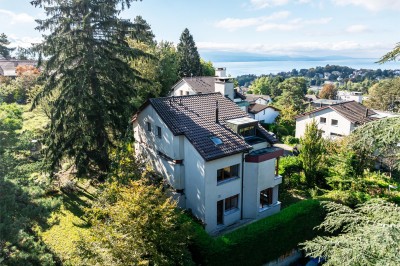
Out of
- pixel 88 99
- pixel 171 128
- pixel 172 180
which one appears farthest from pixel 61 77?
pixel 172 180

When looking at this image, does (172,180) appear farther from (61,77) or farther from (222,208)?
(61,77)

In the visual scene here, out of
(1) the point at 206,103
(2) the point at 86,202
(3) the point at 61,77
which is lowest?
(2) the point at 86,202

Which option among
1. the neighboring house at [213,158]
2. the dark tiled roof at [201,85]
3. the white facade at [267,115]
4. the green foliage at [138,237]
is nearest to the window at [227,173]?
the neighboring house at [213,158]

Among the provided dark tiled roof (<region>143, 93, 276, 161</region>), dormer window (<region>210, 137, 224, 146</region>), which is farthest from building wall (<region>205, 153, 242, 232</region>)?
dormer window (<region>210, 137, 224, 146</region>)

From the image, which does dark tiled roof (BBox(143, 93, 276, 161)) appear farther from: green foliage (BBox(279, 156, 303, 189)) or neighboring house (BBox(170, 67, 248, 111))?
neighboring house (BBox(170, 67, 248, 111))

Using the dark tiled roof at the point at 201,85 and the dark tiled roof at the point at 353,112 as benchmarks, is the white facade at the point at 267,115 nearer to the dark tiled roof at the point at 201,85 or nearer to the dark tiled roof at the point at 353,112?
the dark tiled roof at the point at 201,85

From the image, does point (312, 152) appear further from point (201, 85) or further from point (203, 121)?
point (201, 85)
